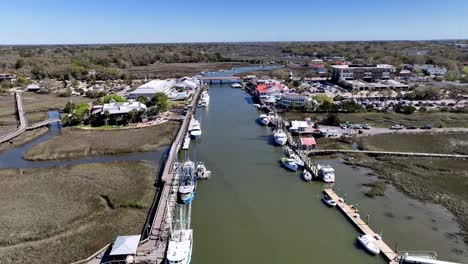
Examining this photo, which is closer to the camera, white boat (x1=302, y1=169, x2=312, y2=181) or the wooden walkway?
white boat (x1=302, y1=169, x2=312, y2=181)

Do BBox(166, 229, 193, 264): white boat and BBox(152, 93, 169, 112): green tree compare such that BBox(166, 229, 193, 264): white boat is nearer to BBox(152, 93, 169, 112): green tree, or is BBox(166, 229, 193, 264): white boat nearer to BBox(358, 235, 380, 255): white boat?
BBox(358, 235, 380, 255): white boat

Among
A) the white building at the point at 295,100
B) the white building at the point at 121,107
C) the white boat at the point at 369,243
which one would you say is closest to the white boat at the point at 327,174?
the white boat at the point at 369,243

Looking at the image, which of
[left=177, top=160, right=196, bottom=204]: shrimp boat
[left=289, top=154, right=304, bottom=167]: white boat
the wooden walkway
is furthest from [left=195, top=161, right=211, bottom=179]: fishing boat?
the wooden walkway

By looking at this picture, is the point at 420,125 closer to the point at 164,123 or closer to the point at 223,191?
the point at 223,191

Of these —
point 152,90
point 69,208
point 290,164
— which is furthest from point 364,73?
point 69,208

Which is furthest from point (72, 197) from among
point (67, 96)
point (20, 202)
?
point (67, 96)

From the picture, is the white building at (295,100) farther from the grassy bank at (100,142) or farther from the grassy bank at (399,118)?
the grassy bank at (100,142)
